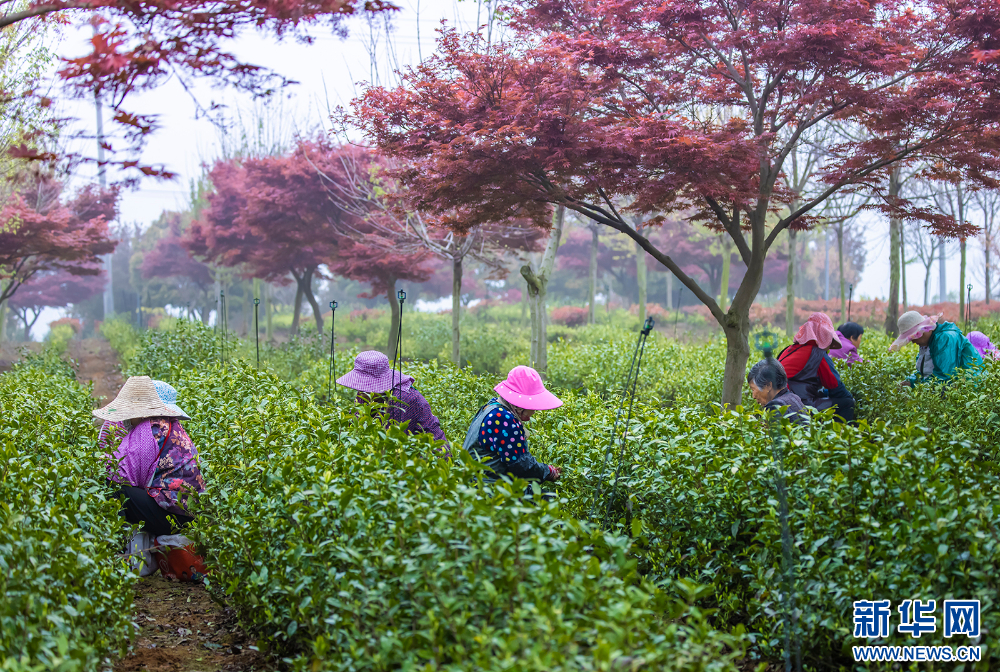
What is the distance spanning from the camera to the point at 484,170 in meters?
5.64

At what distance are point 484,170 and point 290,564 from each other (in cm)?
379

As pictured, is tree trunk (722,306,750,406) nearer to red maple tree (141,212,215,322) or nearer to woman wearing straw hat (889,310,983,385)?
woman wearing straw hat (889,310,983,385)

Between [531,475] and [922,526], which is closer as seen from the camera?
[922,526]

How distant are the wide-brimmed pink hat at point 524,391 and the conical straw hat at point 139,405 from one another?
176 cm

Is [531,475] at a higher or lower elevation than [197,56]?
lower

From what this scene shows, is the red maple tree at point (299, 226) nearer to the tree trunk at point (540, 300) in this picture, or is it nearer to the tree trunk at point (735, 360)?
the tree trunk at point (540, 300)

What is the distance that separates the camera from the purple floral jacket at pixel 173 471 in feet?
11.9

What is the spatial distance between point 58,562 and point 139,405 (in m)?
1.48

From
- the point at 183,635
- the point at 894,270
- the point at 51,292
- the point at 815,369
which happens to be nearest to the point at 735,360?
the point at 815,369

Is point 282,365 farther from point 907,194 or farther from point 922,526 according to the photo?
point 907,194

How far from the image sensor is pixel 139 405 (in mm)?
3762

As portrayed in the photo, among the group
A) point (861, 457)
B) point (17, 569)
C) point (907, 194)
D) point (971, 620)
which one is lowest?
point (971, 620)

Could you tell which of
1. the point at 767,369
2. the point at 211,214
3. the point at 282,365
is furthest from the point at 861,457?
the point at 211,214
